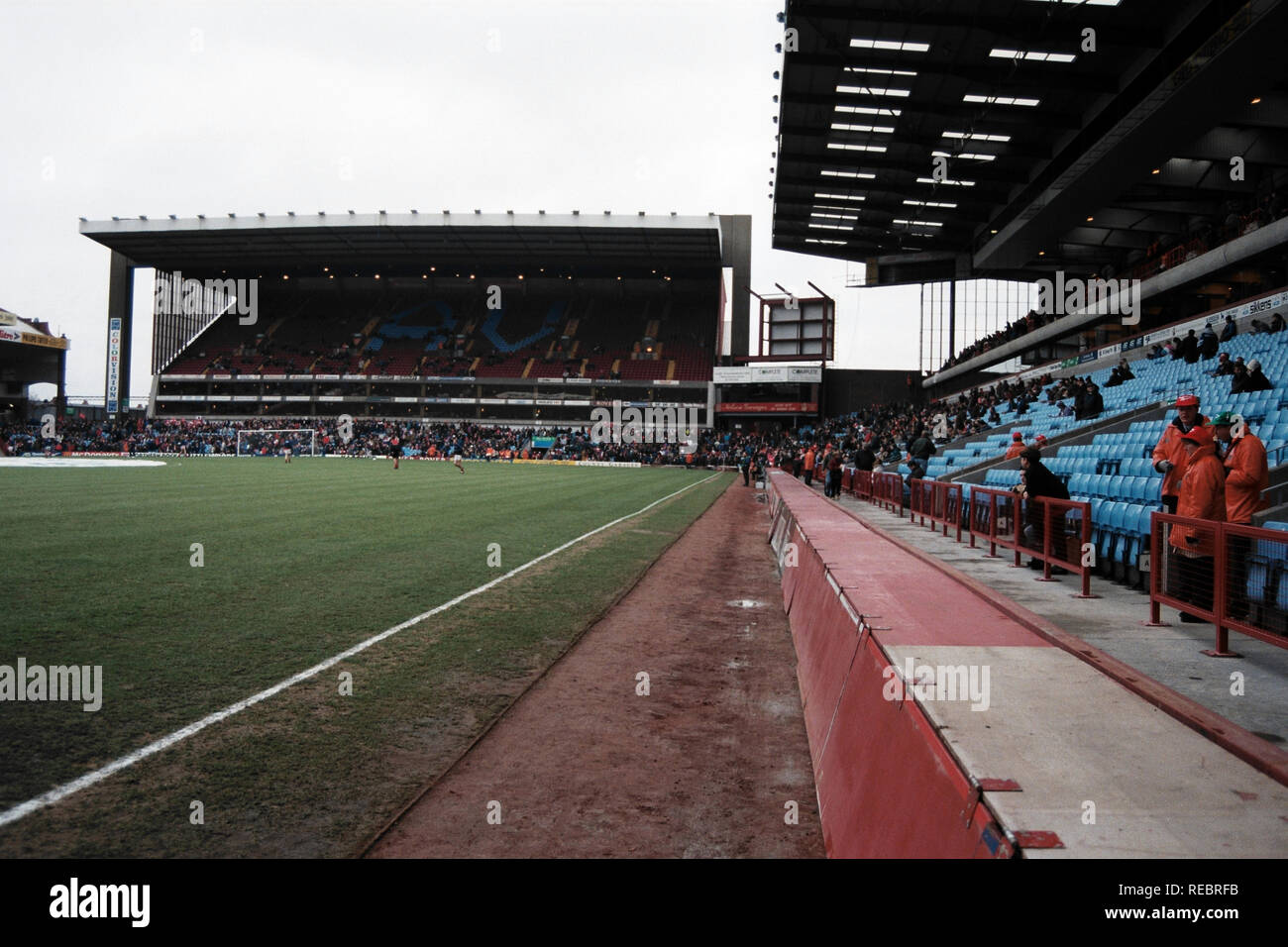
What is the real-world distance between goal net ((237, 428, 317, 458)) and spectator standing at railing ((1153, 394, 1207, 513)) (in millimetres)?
61580

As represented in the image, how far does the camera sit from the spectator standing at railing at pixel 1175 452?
709 centimetres

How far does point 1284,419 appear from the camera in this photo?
11.4 metres

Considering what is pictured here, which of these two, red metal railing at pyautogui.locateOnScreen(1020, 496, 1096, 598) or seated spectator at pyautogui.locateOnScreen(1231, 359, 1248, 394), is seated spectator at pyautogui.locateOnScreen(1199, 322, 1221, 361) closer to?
seated spectator at pyautogui.locateOnScreen(1231, 359, 1248, 394)

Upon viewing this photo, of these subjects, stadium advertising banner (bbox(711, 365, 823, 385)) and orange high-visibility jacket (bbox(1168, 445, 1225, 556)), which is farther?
stadium advertising banner (bbox(711, 365, 823, 385))

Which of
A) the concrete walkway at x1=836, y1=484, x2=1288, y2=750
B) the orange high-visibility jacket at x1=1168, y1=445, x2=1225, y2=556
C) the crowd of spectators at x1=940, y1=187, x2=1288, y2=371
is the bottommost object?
the concrete walkway at x1=836, y1=484, x2=1288, y2=750

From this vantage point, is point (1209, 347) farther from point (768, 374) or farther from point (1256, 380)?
point (768, 374)

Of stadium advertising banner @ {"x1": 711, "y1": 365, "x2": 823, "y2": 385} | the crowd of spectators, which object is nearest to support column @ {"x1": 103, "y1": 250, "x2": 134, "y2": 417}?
stadium advertising banner @ {"x1": 711, "y1": 365, "x2": 823, "y2": 385}

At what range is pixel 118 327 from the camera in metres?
72.2

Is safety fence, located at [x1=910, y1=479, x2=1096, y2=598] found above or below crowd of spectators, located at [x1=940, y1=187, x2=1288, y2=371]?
below

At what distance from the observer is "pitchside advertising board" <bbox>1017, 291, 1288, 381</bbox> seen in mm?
Result: 20336

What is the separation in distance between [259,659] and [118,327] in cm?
8238

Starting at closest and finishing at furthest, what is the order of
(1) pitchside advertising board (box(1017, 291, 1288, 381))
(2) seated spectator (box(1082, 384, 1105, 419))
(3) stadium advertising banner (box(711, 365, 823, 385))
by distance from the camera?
(2) seated spectator (box(1082, 384, 1105, 419))
(1) pitchside advertising board (box(1017, 291, 1288, 381))
(3) stadium advertising banner (box(711, 365, 823, 385))

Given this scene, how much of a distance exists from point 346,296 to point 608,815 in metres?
84.5

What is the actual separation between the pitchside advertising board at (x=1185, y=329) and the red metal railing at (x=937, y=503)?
36.2ft
